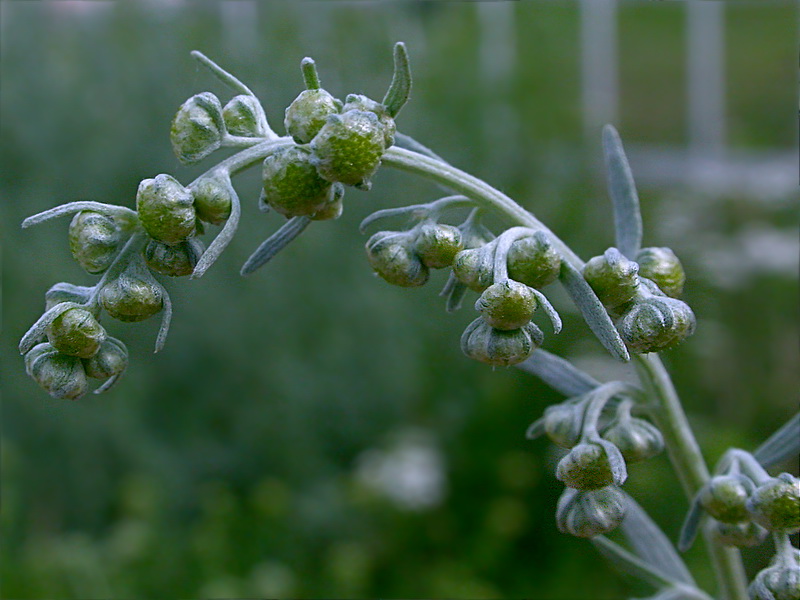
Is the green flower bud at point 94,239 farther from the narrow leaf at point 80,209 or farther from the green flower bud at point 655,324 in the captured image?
the green flower bud at point 655,324

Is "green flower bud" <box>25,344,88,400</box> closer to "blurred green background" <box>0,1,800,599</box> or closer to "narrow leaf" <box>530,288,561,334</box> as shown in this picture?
"narrow leaf" <box>530,288,561,334</box>

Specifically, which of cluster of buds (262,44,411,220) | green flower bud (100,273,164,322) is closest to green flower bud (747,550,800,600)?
cluster of buds (262,44,411,220)

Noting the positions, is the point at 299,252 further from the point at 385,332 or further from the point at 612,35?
the point at 612,35

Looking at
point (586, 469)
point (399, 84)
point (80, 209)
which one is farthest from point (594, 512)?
point (80, 209)

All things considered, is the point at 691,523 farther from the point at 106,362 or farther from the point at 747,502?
the point at 106,362

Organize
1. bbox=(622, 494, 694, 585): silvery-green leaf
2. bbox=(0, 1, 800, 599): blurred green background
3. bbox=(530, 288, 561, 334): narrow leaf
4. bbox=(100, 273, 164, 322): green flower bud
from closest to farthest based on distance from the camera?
bbox=(530, 288, 561, 334): narrow leaf
bbox=(100, 273, 164, 322): green flower bud
bbox=(622, 494, 694, 585): silvery-green leaf
bbox=(0, 1, 800, 599): blurred green background

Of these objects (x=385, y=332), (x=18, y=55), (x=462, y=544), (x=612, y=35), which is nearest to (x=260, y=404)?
(x=385, y=332)

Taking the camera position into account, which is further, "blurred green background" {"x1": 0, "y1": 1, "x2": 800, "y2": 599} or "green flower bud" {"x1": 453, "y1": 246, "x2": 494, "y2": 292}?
"blurred green background" {"x1": 0, "y1": 1, "x2": 800, "y2": 599}
